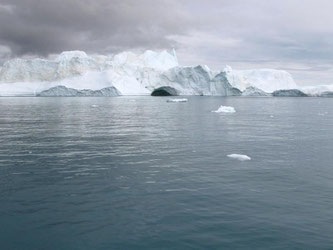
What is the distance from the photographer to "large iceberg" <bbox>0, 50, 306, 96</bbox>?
386 feet

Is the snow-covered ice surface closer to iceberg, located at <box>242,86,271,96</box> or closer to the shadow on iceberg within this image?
iceberg, located at <box>242,86,271,96</box>

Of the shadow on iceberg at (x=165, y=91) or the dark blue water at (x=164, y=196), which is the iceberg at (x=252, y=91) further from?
the dark blue water at (x=164, y=196)

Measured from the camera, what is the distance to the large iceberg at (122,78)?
11752 centimetres

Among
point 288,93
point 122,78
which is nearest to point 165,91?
point 122,78

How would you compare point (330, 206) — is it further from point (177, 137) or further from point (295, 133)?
point (295, 133)

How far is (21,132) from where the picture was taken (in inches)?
1019

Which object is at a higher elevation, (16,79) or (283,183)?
(16,79)

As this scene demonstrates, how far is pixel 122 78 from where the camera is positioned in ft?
391

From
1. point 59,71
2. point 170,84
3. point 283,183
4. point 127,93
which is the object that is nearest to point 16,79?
point 59,71

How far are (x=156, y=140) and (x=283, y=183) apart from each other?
444 inches

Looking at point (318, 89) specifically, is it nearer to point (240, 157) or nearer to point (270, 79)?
point (270, 79)

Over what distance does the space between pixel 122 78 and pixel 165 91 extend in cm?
2334

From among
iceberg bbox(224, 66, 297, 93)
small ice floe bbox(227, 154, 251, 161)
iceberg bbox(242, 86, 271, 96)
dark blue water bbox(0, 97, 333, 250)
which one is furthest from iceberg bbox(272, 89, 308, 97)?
small ice floe bbox(227, 154, 251, 161)

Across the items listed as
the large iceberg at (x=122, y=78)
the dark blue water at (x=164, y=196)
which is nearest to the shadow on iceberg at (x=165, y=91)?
→ the large iceberg at (x=122, y=78)
